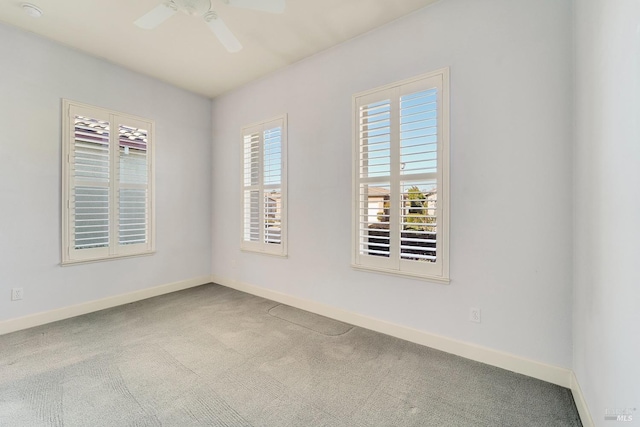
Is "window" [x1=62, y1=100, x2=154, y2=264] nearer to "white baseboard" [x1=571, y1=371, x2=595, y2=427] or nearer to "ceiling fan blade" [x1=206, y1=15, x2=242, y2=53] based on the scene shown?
"ceiling fan blade" [x1=206, y1=15, x2=242, y2=53]

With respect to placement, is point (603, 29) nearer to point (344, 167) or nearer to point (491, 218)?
point (491, 218)

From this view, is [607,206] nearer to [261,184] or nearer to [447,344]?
[447,344]

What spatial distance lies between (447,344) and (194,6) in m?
3.42

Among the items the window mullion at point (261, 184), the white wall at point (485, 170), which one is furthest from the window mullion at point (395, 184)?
the window mullion at point (261, 184)

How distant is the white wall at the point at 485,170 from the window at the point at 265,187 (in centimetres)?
59

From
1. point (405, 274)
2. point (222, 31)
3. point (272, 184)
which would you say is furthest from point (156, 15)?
point (405, 274)

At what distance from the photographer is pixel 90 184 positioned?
3283 millimetres

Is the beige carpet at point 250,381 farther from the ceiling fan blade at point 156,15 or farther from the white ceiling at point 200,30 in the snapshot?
the white ceiling at point 200,30

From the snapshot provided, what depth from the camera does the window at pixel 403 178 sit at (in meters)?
2.42

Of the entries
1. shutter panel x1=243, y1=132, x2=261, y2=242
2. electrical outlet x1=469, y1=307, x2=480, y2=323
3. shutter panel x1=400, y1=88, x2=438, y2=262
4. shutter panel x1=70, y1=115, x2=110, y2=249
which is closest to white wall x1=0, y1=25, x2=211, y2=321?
shutter panel x1=70, y1=115, x2=110, y2=249

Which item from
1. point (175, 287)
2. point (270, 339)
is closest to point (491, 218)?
point (270, 339)

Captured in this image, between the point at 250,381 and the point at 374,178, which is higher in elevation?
the point at 374,178

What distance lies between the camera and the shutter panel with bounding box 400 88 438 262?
8.08 feet

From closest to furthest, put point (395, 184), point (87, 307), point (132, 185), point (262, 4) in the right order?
point (262, 4) < point (395, 184) < point (87, 307) < point (132, 185)
